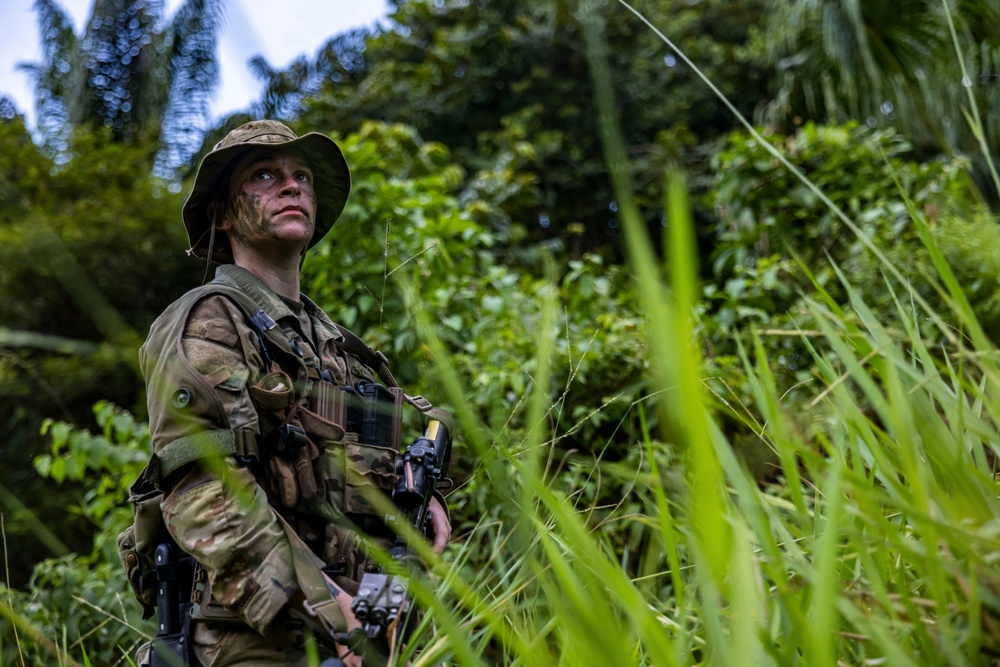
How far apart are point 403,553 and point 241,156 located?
35.5 inches

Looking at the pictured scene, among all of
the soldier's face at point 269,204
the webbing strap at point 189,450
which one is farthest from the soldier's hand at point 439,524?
the soldier's face at point 269,204

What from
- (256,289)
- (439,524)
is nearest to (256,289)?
(256,289)

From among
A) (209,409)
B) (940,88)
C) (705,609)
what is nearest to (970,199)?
(940,88)

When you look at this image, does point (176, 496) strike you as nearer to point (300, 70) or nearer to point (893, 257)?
point (893, 257)

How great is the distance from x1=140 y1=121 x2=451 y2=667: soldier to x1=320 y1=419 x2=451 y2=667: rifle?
0.23ft

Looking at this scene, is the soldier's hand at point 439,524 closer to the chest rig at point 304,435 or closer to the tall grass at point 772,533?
the chest rig at point 304,435

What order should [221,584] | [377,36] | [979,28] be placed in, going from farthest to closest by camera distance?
[377,36]
[979,28]
[221,584]

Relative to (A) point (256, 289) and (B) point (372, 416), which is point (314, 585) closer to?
(B) point (372, 416)

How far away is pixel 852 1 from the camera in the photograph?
13.8 ft

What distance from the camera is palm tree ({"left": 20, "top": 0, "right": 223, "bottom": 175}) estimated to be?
12328 millimetres

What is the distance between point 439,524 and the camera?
1621mm

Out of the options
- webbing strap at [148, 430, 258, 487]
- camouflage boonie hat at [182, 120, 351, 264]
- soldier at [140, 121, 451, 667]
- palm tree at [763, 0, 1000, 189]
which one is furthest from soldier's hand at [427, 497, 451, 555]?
palm tree at [763, 0, 1000, 189]

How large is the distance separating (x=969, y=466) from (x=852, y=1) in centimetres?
415

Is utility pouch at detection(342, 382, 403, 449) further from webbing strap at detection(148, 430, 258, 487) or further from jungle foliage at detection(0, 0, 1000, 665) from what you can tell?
webbing strap at detection(148, 430, 258, 487)
